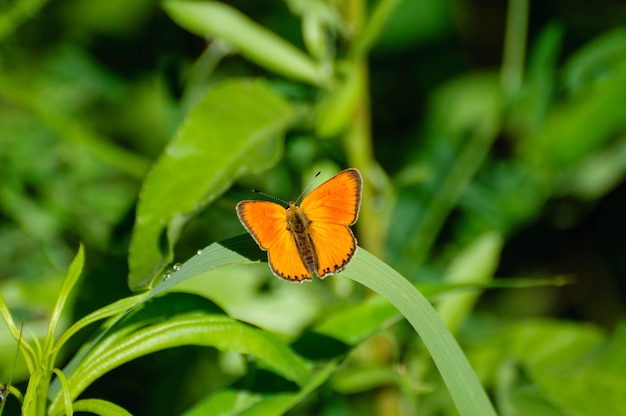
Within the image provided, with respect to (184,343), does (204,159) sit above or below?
above

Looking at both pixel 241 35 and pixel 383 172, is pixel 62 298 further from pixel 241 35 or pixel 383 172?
pixel 383 172

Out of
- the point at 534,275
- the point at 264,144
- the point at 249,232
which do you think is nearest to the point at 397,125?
the point at 534,275

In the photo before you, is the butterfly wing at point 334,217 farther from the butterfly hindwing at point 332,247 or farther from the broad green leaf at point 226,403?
the broad green leaf at point 226,403

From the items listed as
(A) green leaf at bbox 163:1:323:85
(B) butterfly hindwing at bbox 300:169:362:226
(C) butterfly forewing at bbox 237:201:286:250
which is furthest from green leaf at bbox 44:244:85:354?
(A) green leaf at bbox 163:1:323:85

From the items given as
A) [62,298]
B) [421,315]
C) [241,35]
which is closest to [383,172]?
[241,35]

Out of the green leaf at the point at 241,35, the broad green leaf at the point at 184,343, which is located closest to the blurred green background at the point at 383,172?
the green leaf at the point at 241,35

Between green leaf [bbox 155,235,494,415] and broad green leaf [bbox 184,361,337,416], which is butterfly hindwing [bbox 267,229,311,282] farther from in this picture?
broad green leaf [bbox 184,361,337,416]
